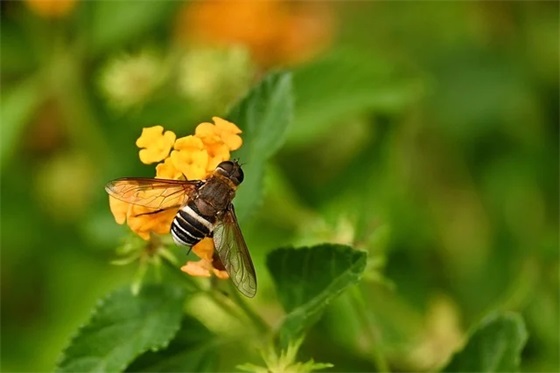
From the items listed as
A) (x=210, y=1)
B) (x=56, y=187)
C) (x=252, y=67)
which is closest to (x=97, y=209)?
(x=252, y=67)

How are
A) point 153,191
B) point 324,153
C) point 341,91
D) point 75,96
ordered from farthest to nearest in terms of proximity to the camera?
point 324,153 < point 75,96 < point 341,91 < point 153,191

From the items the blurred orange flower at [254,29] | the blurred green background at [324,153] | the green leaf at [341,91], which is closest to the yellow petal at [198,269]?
the blurred green background at [324,153]

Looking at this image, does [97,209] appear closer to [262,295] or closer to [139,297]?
[262,295]

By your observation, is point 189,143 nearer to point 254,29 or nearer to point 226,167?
point 226,167

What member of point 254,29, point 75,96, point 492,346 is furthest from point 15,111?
point 492,346

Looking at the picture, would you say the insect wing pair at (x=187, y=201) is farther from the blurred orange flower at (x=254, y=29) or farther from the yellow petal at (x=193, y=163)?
the blurred orange flower at (x=254, y=29)

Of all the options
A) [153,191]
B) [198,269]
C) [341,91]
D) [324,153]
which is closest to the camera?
[198,269]

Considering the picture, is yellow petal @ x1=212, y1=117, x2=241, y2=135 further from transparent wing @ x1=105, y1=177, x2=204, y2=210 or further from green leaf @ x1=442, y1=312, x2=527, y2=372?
green leaf @ x1=442, y1=312, x2=527, y2=372

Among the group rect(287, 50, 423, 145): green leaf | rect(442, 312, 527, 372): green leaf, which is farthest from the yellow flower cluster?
rect(287, 50, 423, 145): green leaf
